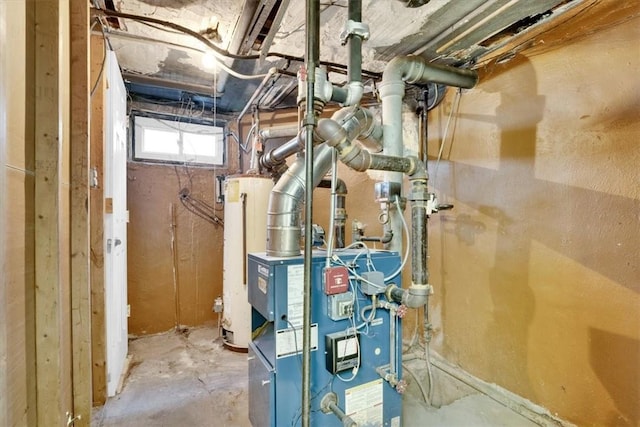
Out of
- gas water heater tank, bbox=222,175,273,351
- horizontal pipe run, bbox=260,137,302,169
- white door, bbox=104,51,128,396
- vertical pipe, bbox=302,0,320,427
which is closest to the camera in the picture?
vertical pipe, bbox=302,0,320,427

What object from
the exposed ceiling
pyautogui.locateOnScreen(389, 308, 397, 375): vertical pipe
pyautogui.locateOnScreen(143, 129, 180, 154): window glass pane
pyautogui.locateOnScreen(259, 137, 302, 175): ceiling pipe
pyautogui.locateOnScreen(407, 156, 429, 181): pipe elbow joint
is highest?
the exposed ceiling

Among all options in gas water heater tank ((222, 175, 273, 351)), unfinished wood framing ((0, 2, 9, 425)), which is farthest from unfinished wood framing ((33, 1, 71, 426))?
gas water heater tank ((222, 175, 273, 351))

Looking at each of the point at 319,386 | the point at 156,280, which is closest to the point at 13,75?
the point at 319,386

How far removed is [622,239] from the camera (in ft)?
4.48

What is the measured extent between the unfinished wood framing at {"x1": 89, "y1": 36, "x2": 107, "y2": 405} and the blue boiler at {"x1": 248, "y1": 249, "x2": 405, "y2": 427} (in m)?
1.02

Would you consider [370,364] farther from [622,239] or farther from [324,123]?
[622,239]

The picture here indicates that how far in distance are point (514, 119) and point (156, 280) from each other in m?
3.32

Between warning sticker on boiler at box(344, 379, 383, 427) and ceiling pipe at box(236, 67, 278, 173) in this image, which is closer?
warning sticker on boiler at box(344, 379, 383, 427)

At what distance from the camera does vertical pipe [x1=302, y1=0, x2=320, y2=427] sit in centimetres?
111

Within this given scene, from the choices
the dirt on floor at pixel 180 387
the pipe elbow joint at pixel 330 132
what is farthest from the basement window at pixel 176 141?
the pipe elbow joint at pixel 330 132

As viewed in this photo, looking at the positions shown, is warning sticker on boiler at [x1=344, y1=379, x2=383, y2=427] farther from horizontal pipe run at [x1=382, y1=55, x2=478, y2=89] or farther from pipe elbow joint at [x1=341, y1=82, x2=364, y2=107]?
horizontal pipe run at [x1=382, y1=55, x2=478, y2=89]

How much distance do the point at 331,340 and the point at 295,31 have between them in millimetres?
1809

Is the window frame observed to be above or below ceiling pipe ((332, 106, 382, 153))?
above

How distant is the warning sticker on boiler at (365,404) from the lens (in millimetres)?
1467
